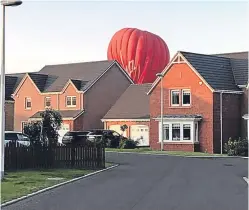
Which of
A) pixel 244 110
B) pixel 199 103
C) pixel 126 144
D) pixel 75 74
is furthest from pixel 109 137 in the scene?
pixel 75 74

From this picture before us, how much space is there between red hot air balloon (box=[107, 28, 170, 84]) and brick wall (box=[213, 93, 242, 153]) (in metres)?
23.6

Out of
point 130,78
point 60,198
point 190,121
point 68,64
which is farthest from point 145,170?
point 68,64

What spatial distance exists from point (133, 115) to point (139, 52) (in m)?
14.9

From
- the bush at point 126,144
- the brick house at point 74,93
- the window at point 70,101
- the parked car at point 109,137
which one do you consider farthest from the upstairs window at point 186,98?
the window at point 70,101

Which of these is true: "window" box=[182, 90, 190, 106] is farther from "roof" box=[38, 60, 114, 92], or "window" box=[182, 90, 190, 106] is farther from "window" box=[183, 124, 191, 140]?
"roof" box=[38, 60, 114, 92]

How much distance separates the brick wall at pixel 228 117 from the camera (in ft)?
157

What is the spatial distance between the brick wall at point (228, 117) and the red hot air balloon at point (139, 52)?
77.4ft

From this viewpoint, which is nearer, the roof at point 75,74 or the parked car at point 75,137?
the parked car at point 75,137

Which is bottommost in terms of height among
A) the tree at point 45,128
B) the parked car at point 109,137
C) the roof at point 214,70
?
the parked car at point 109,137

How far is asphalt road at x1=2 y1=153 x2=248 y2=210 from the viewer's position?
47.8ft

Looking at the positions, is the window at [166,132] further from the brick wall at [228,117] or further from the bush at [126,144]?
the brick wall at [228,117]

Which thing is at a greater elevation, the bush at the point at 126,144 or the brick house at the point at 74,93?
the brick house at the point at 74,93

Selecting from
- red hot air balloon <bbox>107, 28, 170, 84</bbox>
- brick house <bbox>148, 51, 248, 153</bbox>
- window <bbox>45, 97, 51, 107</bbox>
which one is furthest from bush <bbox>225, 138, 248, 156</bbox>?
red hot air balloon <bbox>107, 28, 170, 84</bbox>

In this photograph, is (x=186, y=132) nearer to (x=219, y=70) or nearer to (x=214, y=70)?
(x=214, y=70)
